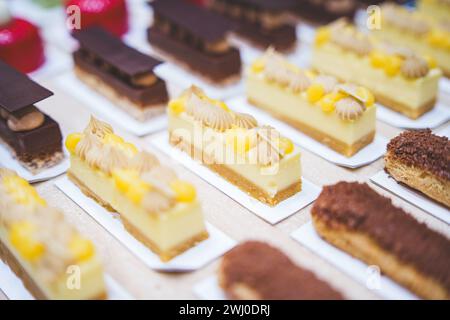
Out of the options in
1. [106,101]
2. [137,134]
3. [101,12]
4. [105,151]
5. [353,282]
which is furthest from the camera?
[101,12]

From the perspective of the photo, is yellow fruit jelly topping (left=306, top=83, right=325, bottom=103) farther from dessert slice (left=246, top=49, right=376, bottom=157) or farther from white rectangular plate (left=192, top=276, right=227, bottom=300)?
white rectangular plate (left=192, top=276, right=227, bottom=300)

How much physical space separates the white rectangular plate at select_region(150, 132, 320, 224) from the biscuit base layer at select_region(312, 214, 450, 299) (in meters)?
0.31

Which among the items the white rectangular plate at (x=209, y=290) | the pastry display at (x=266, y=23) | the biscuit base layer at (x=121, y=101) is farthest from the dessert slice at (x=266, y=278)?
the pastry display at (x=266, y=23)

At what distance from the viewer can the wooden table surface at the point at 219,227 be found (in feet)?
12.3

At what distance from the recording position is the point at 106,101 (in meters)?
5.73

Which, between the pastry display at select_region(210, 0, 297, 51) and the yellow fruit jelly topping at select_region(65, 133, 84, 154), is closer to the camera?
the yellow fruit jelly topping at select_region(65, 133, 84, 154)

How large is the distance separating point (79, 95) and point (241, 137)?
2207 mm

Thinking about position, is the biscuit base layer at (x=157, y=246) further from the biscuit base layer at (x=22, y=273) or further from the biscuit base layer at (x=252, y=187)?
the biscuit base layer at (x=252, y=187)

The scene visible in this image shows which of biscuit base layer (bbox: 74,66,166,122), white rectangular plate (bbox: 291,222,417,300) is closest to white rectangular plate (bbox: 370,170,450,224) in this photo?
white rectangular plate (bbox: 291,222,417,300)

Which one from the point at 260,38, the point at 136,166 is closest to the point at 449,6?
the point at 260,38

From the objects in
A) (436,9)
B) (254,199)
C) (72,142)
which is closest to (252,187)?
(254,199)

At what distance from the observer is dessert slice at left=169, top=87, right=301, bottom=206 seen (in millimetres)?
4219

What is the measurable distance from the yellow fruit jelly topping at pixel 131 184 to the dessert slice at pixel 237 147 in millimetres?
839

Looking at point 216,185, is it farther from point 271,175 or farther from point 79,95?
point 79,95
